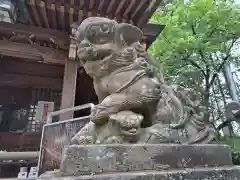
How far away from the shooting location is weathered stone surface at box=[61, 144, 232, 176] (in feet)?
3.85

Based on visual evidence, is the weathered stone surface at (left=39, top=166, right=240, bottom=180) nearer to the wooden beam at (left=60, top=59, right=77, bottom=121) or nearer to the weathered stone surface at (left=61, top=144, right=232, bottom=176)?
the weathered stone surface at (left=61, top=144, right=232, bottom=176)

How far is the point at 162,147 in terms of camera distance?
129 cm

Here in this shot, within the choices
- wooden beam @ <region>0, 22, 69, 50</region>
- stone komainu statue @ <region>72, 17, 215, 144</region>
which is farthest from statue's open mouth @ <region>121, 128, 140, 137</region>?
wooden beam @ <region>0, 22, 69, 50</region>

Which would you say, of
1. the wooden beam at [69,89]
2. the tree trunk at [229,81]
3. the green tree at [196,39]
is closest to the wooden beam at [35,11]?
the wooden beam at [69,89]

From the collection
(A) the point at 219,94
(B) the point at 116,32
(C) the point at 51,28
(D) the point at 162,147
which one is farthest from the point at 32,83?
(A) the point at 219,94

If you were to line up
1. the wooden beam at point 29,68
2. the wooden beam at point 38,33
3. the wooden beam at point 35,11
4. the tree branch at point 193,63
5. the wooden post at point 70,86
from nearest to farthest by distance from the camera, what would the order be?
the wooden beam at point 35,11 → the wooden post at point 70,86 → the wooden beam at point 38,33 → the wooden beam at point 29,68 → the tree branch at point 193,63

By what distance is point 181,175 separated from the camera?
46.5 inches

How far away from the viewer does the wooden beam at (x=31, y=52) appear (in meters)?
4.12

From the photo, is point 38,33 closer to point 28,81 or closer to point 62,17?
point 62,17

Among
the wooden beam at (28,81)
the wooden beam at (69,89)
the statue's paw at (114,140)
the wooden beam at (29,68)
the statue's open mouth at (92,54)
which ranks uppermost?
the wooden beam at (29,68)

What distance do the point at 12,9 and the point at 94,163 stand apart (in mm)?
3702

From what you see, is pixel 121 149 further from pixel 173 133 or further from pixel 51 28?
pixel 51 28

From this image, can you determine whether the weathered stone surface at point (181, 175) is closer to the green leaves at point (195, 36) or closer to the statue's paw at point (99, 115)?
the statue's paw at point (99, 115)

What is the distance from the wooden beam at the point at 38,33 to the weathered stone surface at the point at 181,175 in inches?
129
